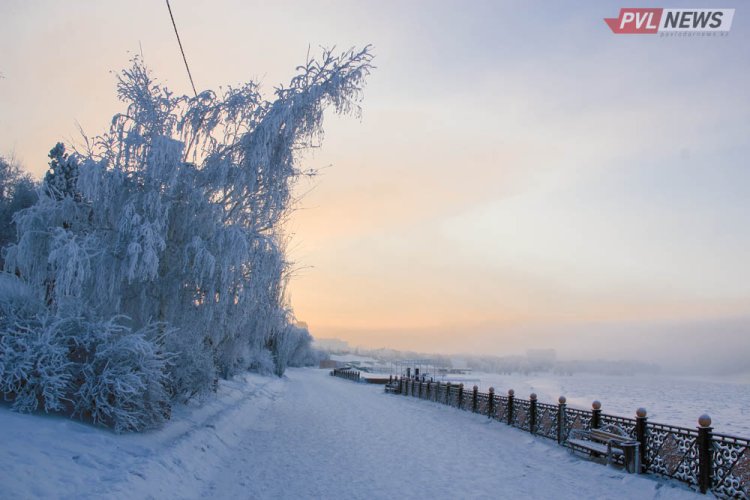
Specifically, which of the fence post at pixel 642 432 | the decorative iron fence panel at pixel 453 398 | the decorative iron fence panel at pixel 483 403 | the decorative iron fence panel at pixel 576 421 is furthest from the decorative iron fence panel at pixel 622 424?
the decorative iron fence panel at pixel 453 398

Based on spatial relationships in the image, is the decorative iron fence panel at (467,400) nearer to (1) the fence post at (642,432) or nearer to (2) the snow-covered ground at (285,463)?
(2) the snow-covered ground at (285,463)

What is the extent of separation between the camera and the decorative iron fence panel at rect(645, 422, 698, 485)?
849cm

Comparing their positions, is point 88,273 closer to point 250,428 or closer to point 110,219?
point 110,219

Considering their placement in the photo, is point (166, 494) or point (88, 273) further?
point (88, 273)

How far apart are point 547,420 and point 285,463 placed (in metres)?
7.72

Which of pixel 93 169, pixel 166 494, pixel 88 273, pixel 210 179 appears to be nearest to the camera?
pixel 166 494

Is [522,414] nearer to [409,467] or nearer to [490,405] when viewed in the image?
[490,405]

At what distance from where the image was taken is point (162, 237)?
425 inches

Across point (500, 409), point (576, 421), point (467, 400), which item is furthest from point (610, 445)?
point (467, 400)

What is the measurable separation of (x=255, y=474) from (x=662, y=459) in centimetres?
742

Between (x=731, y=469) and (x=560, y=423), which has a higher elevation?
(x=731, y=469)

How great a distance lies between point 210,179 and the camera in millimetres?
11938

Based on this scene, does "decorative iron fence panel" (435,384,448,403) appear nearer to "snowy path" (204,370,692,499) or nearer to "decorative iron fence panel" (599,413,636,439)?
"snowy path" (204,370,692,499)

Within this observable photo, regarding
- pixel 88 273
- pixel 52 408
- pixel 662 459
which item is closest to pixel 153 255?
pixel 88 273
